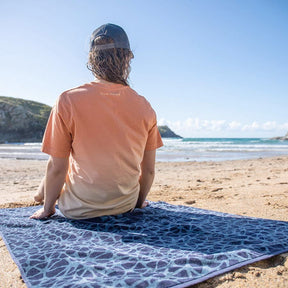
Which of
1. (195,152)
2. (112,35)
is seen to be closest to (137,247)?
(112,35)

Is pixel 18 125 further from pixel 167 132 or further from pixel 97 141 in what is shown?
pixel 167 132

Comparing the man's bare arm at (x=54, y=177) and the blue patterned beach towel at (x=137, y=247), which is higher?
the man's bare arm at (x=54, y=177)

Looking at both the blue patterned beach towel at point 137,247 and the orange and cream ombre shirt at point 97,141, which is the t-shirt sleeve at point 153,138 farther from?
the blue patterned beach towel at point 137,247

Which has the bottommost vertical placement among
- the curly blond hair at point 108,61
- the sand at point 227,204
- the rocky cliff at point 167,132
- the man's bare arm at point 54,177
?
the rocky cliff at point 167,132

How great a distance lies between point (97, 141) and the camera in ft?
6.10

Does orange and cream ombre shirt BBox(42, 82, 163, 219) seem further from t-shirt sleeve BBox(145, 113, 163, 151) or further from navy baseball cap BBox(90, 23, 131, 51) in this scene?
navy baseball cap BBox(90, 23, 131, 51)

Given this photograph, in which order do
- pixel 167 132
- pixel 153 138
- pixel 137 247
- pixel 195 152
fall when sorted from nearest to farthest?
pixel 137 247 → pixel 153 138 → pixel 195 152 → pixel 167 132

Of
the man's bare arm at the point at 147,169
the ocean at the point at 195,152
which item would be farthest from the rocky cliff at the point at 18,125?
the man's bare arm at the point at 147,169

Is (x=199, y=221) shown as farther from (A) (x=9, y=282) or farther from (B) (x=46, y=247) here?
(A) (x=9, y=282)

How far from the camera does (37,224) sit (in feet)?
6.77

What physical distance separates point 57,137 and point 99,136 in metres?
0.30

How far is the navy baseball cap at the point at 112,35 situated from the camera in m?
1.92

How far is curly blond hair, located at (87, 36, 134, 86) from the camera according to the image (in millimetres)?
1949

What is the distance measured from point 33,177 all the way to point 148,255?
5.69 m
